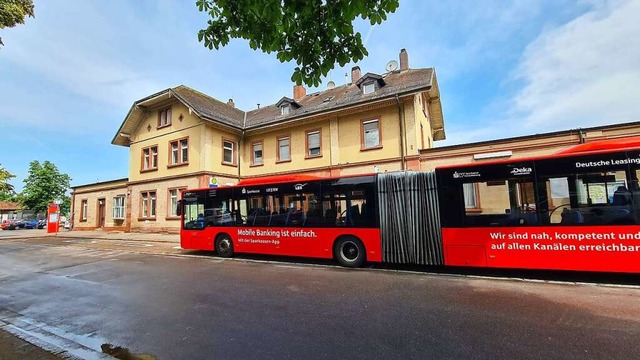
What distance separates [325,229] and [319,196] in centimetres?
104

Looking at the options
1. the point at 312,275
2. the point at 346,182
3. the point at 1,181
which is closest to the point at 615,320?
the point at 312,275

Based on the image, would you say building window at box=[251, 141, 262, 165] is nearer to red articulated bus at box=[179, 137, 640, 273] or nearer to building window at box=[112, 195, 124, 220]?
red articulated bus at box=[179, 137, 640, 273]

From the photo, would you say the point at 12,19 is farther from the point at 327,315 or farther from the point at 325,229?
the point at 325,229

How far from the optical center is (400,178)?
936cm

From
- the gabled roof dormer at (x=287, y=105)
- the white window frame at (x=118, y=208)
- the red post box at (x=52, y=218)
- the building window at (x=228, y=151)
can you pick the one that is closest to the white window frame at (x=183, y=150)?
the building window at (x=228, y=151)

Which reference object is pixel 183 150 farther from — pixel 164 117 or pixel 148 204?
pixel 148 204

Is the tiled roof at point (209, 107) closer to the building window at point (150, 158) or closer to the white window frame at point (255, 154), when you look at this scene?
the white window frame at point (255, 154)

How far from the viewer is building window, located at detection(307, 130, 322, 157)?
2067 centimetres

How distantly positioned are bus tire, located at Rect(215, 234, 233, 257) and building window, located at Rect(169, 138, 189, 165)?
37.6 feet

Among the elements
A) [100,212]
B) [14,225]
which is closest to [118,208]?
[100,212]

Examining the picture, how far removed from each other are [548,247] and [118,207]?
2947 centimetres

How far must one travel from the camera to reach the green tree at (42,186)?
4694 centimetres

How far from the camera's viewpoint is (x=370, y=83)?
781 inches

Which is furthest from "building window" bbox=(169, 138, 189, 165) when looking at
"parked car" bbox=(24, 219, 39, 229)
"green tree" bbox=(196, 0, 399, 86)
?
"parked car" bbox=(24, 219, 39, 229)
